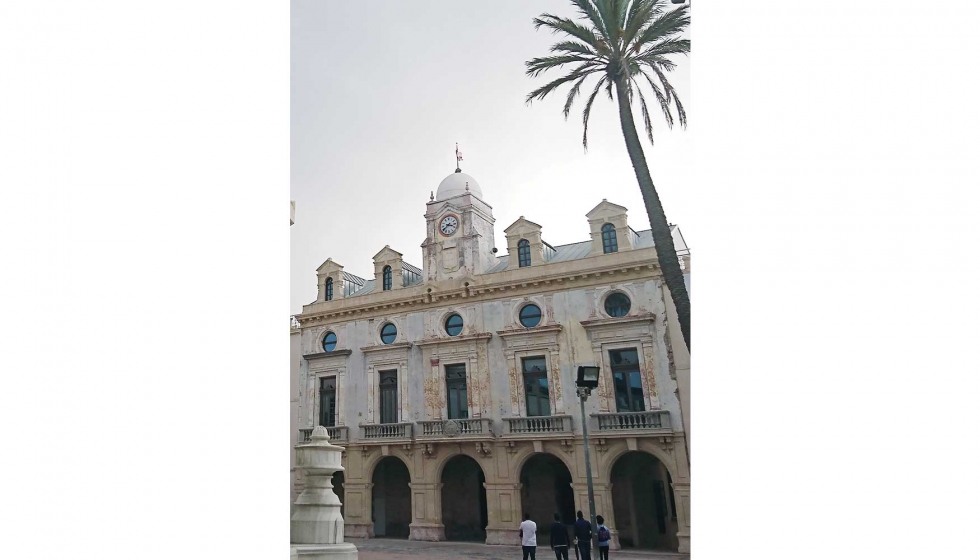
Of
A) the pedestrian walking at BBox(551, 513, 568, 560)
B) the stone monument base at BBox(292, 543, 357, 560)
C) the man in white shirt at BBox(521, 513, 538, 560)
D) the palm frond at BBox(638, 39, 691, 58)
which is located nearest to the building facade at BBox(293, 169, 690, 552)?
the man in white shirt at BBox(521, 513, 538, 560)

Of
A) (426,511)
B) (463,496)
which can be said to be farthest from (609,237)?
(426,511)

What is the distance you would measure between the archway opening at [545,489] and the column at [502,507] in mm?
A: 626

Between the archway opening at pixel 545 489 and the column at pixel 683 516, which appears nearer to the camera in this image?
the column at pixel 683 516

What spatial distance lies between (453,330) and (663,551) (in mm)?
6310

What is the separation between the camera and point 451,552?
11.7m

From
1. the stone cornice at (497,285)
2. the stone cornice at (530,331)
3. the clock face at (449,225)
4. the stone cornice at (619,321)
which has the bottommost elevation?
the stone cornice at (530,331)

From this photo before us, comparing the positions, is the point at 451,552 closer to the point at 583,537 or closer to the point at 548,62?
the point at 583,537

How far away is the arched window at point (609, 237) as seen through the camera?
45.6ft

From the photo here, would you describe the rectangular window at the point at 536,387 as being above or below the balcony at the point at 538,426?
above

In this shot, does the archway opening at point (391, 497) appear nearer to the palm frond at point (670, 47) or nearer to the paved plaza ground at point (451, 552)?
the paved plaza ground at point (451, 552)

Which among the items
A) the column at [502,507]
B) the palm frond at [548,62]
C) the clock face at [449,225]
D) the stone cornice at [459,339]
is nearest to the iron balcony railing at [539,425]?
the column at [502,507]
